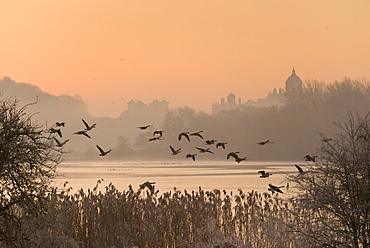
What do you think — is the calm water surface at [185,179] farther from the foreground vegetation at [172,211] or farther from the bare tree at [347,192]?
the bare tree at [347,192]

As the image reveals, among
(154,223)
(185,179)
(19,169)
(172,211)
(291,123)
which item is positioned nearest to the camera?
(19,169)

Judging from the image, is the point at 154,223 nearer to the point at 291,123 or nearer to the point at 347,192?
the point at 347,192

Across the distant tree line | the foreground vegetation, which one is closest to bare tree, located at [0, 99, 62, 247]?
the foreground vegetation

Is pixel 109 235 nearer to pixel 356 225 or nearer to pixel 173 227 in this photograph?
pixel 173 227

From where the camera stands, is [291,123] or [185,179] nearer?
[185,179]

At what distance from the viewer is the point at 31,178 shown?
54.3 feet

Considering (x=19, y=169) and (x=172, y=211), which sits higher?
(x=19, y=169)

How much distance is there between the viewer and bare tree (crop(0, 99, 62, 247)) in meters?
15.9

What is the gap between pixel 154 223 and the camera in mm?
19453

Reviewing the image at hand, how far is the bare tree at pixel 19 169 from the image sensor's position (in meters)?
15.9

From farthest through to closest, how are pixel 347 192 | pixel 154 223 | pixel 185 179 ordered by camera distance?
pixel 185 179, pixel 154 223, pixel 347 192

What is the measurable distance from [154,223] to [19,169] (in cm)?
500

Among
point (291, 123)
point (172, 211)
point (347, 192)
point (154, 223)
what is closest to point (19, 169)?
point (154, 223)

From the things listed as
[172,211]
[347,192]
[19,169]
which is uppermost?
[19,169]
